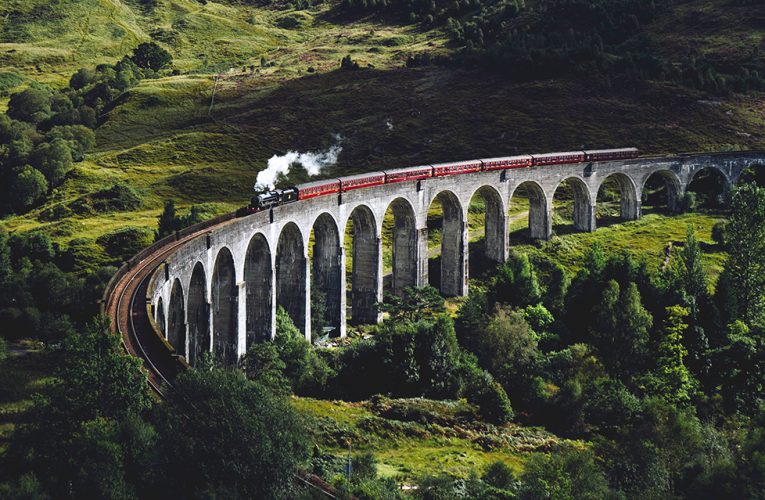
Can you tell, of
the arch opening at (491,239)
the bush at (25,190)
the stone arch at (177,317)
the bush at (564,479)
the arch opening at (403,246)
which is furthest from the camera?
the bush at (25,190)

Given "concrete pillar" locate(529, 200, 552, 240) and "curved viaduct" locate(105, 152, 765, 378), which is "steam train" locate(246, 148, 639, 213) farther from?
"concrete pillar" locate(529, 200, 552, 240)

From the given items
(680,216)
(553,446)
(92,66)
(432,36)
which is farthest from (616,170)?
(92,66)

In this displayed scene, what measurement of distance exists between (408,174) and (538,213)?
20.8 metres

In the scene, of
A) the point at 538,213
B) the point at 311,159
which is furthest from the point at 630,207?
the point at 311,159

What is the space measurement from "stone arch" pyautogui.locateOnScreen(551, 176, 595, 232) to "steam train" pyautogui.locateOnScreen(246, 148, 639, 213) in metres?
2.93

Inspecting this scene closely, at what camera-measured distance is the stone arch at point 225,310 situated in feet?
210

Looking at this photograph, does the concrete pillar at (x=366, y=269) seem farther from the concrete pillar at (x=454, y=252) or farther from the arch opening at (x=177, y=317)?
the arch opening at (x=177, y=317)

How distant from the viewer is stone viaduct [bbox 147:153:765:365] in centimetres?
5969

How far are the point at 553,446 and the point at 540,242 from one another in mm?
43728

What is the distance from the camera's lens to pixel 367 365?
2557 inches

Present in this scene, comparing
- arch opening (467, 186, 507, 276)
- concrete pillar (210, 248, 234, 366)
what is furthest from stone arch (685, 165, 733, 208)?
concrete pillar (210, 248, 234, 366)

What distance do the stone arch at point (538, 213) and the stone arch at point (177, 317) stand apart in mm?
50546

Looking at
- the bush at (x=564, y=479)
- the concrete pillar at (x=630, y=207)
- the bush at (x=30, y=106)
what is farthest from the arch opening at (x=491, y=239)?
the bush at (x=30, y=106)

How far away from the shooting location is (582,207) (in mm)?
104625
